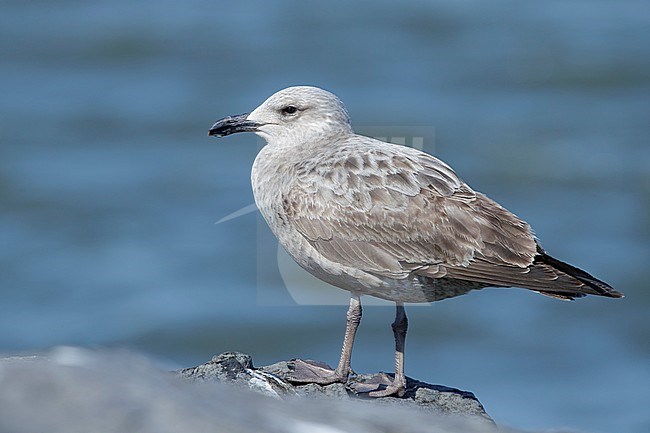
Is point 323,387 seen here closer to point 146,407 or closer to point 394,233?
point 394,233

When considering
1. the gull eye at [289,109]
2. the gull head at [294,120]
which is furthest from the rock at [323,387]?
the gull eye at [289,109]

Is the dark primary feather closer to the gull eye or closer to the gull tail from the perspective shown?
the gull tail

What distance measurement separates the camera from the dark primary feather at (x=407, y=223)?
24.3 feet

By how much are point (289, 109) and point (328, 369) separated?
1903 millimetres

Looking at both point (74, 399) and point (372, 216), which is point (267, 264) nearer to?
point (372, 216)

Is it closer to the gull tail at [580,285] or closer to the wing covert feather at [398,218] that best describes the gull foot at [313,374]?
the wing covert feather at [398,218]

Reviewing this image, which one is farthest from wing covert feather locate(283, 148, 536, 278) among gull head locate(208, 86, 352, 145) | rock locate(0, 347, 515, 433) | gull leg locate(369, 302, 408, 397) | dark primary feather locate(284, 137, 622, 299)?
rock locate(0, 347, 515, 433)

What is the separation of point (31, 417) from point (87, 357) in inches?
19.6

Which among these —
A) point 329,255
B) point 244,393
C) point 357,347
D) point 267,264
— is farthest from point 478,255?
point 267,264

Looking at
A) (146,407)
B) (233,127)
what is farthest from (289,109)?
(146,407)

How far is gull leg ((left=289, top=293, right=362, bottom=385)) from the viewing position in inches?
285

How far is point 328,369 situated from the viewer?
7.55m

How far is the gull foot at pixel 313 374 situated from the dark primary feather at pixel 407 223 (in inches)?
27.0

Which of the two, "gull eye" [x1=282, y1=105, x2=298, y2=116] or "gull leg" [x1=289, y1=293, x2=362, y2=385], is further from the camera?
"gull eye" [x1=282, y1=105, x2=298, y2=116]
